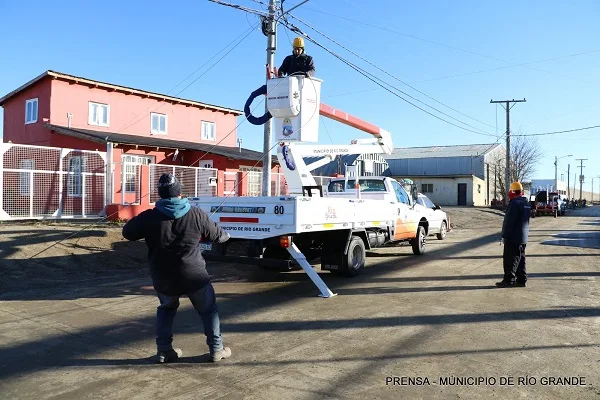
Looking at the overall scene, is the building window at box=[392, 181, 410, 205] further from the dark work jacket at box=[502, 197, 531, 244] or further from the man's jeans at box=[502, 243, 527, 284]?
the man's jeans at box=[502, 243, 527, 284]

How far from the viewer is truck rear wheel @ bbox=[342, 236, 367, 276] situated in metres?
9.23

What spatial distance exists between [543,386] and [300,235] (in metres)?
4.86

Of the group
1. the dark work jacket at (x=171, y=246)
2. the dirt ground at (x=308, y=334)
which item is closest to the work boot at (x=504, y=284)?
the dirt ground at (x=308, y=334)

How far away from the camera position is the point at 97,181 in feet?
53.7

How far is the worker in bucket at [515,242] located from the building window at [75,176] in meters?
12.8

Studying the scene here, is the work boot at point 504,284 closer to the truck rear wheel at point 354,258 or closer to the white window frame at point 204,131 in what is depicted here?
the truck rear wheel at point 354,258

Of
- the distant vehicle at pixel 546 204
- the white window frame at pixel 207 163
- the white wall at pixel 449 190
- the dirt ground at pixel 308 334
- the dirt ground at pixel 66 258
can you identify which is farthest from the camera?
the white wall at pixel 449 190

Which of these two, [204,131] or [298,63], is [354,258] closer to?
[298,63]

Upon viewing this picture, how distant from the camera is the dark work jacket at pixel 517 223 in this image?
28.4 ft

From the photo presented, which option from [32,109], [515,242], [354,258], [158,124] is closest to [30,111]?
[32,109]

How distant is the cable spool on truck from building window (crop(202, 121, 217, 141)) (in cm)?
2076

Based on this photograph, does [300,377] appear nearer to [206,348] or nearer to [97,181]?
[206,348]

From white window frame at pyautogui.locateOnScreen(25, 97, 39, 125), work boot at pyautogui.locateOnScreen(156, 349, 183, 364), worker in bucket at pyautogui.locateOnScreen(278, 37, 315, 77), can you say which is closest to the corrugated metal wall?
white window frame at pyautogui.locateOnScreen(25, 97, 39, 125)

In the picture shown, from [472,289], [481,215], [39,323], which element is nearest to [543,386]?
[472,289]
